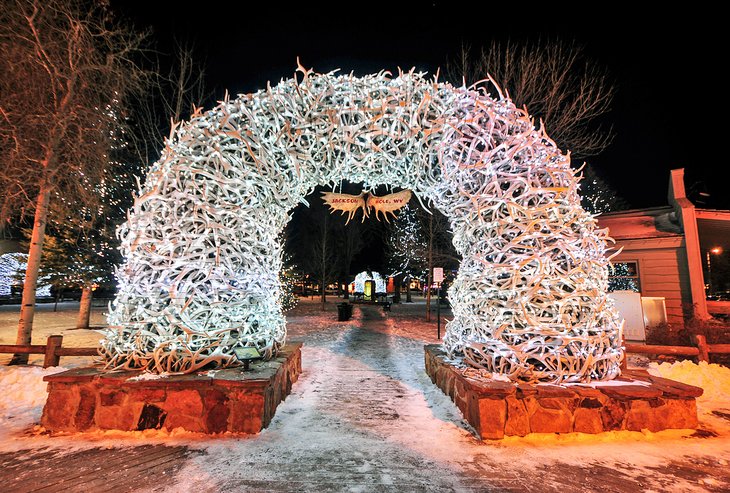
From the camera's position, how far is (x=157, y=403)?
12.1 ft

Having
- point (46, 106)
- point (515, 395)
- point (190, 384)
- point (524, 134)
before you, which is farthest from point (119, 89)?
point (515, 395)

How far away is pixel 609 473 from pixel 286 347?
4420 millimetres

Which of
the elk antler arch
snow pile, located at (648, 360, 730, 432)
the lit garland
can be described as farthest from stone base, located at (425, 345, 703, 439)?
the lit garland

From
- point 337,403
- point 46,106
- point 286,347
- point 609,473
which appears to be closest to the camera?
point 609,473

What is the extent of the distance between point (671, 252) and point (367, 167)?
10.0 meters

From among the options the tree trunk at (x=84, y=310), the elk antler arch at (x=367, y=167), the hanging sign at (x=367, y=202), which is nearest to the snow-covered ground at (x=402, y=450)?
the elk antler arch at (x=367, y=167)

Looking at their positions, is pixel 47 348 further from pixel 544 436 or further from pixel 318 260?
pixel 318 260

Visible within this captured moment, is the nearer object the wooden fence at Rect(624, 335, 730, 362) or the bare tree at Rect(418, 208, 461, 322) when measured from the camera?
the wooden fence at Rect(624, 335, 730, 362)

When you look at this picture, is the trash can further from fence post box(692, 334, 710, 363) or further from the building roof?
fence post box(692, 334, 710, 363)

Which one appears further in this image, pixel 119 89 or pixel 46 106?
pixel 119 89

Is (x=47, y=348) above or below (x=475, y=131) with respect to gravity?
below

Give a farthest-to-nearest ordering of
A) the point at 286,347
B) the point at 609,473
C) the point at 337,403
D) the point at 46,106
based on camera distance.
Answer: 1. the point at 46,106
2. the point at 286,347
3. the point at 337,403
4. the point at 609,473

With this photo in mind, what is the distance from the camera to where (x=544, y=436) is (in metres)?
3.56

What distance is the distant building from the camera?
8914 millimetres
